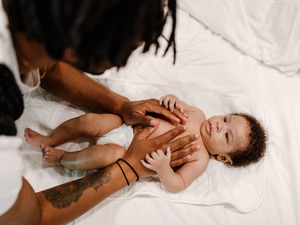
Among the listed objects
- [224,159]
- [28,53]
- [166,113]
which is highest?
[28,53]

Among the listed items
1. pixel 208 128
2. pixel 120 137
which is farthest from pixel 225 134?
pixel 120 137

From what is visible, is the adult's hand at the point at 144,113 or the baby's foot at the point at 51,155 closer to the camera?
the baby's foot at the point at 51,155

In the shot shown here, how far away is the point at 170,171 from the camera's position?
1.16 meters

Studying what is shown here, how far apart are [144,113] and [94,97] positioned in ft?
0.82

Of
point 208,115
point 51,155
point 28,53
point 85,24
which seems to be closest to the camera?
point 85,24

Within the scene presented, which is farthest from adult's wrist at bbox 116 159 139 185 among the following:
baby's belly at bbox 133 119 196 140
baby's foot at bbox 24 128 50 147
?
baby's foot at bbox 24 128 50 147

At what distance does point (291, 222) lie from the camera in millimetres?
1259

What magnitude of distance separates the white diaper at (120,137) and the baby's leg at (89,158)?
0.08 m

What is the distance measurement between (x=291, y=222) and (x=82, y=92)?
1.15 meters

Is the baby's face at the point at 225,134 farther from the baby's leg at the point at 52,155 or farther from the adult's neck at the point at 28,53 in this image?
the adult's neck at the point at 28,53

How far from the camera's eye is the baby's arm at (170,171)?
1.14 metres

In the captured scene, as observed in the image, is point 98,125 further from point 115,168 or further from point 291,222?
point 291,222

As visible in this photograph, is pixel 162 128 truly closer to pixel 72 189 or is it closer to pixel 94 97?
pixel 94 97

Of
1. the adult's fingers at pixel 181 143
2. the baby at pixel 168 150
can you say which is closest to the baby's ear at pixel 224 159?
the baby at pixel 168 150
